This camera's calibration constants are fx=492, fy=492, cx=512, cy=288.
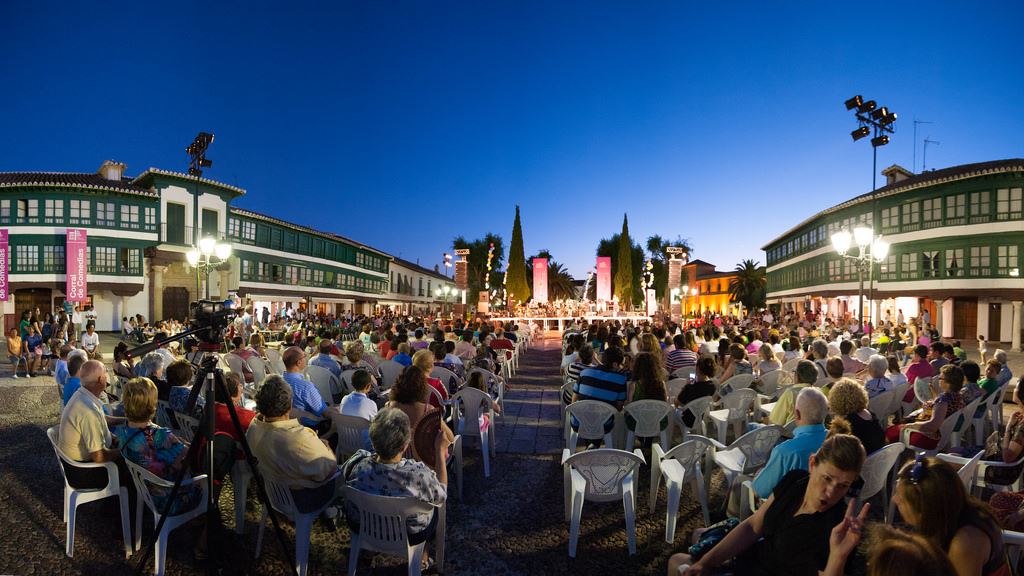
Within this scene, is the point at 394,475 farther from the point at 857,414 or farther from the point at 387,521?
the point at 857,414

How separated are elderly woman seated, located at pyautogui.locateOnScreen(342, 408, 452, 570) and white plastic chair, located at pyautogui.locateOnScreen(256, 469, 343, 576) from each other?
14.9 inches

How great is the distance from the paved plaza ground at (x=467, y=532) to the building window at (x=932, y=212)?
28405 millimetres

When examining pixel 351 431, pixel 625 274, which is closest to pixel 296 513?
pixel 351 431

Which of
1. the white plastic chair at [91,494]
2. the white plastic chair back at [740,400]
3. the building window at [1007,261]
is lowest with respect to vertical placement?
the white plastic chair at [91,494]

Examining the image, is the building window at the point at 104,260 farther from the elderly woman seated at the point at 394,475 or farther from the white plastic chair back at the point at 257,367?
the elderly woman seated at the point at 394,475

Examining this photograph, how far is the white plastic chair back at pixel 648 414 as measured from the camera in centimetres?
500

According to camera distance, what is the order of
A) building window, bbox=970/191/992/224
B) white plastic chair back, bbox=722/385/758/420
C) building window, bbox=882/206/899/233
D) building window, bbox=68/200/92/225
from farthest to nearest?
building window, bbox=882/206/899/233 → building window, bbox=68/200/92/225 → building window, bbox=970/191/992/224 → white plastic chair back, bbox=722/385/758/420

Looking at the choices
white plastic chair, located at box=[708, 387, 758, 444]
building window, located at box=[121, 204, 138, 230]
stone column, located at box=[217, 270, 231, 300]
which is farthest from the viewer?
stone column, located at box=[217, 270, 231, 300]

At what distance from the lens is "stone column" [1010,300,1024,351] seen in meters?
21.2

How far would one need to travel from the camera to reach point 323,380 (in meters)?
6.93

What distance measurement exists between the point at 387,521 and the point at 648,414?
10.1ft

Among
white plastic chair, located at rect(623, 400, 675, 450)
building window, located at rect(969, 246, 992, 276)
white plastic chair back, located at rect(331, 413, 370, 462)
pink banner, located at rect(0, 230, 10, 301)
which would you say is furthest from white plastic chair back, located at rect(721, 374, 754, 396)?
pink banner, located at rect(0, 230, 10, 301)

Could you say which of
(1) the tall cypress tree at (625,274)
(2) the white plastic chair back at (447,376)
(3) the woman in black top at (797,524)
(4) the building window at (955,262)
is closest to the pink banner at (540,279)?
(1) the tall cypress tree at (625,274)

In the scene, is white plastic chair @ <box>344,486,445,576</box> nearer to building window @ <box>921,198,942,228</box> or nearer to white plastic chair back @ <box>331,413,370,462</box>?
white plastic chair back @ <box>331,413,370,462</box>
